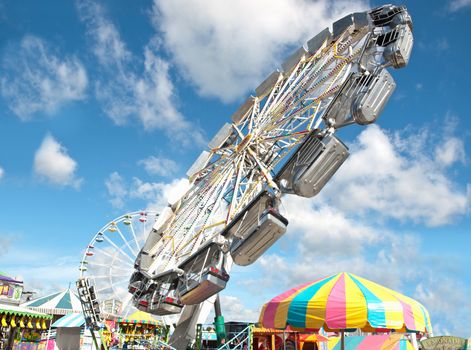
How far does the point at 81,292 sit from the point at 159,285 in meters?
7.22

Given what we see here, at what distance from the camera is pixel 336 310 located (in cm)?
1148

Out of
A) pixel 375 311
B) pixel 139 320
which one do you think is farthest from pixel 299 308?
pixel 139 320

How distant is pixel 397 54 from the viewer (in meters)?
11.1

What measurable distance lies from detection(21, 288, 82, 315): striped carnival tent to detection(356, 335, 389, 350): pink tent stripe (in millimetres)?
28019

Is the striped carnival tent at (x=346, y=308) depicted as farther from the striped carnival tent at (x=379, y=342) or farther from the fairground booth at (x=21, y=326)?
the fairground booth at (x=21, y=326)

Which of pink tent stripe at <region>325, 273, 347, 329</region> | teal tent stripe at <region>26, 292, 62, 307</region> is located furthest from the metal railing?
teal tent stripe at <region>26, 292, 62, 307</region>

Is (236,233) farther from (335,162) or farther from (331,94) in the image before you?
(331,94)

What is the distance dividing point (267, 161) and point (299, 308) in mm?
6310

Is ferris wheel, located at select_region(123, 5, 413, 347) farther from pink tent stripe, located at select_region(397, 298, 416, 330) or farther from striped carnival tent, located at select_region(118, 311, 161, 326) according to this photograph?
striped carnival tent, located at select_region(118, 311, 161, 326)

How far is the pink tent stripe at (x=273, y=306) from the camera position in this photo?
512 inches

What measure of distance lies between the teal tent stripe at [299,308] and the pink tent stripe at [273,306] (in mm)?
766

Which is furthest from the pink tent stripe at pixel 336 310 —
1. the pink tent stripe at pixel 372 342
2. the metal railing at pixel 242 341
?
the pink tent stripe at pixel 372 342

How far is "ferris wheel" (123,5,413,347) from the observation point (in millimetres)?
10492

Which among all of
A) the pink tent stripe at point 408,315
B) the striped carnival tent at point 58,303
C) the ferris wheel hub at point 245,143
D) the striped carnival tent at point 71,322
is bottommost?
the pink tent stripe at point 408,315
